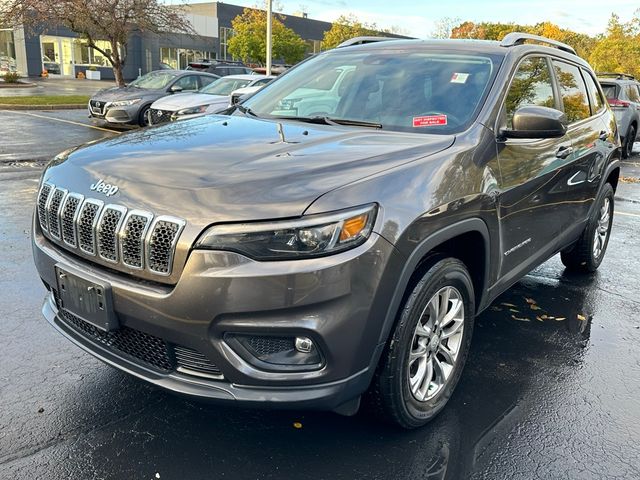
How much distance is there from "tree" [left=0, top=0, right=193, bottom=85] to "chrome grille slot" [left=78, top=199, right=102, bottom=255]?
19.2 metres

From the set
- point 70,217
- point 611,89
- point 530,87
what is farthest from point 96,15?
point 70,217

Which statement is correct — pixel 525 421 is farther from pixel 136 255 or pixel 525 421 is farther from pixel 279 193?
pixel 136 255

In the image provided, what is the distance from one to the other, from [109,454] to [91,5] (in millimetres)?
19993

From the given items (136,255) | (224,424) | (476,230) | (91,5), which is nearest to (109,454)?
(224,424)

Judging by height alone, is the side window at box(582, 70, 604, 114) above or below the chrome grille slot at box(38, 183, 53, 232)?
above

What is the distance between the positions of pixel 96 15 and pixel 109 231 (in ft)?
65.0

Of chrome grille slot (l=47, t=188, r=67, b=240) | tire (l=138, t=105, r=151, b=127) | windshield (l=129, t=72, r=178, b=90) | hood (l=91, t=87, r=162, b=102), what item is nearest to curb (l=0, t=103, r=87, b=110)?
windshield (l=129, t=72, r=178, b=90)

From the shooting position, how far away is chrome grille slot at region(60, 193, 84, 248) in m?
2.58

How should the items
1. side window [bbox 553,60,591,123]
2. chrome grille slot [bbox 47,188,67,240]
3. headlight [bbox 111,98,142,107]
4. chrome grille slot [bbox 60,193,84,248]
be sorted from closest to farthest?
chrome grille slot [bbox 60,193,84,248], chrome grille slot [bbox 47,188,67,240], side window [bbox 553,60,591,123], headlight [bbox 111,98,142,107]

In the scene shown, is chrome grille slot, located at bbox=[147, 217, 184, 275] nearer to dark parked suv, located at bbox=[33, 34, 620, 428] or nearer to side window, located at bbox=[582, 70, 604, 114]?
dark parked suv, located at bbox=[33, 34, 620, 428]

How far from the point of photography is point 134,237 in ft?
7.64

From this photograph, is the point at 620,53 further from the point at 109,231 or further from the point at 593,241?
the point at 109,231

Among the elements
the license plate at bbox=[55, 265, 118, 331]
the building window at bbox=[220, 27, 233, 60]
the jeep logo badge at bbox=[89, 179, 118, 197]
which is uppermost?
the building window at bbox=[220, 27, 233, 60]

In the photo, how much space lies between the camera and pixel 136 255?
233 cm
